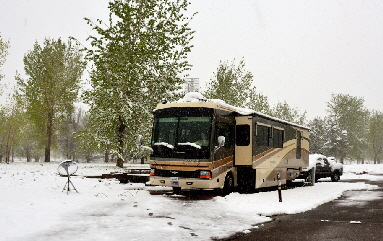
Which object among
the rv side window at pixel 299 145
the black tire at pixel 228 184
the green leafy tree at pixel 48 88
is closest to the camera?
the black tire at pixel 228 184

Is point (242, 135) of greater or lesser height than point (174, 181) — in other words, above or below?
above

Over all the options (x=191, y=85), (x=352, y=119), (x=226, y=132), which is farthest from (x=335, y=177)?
(x=352, y=119)

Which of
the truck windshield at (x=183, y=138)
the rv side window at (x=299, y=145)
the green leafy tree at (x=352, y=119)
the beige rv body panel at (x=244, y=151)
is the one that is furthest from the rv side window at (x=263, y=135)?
the green leafy tree at (x=352, y=119)

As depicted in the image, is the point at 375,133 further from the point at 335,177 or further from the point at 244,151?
the point at 244,151

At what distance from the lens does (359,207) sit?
12102 mm

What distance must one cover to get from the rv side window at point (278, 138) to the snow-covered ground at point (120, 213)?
3853 millimetres

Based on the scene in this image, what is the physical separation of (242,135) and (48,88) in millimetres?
29384

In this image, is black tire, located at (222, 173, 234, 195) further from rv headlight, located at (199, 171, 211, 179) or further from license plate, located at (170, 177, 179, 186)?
license plate, located at (170, 177, 179, 186)

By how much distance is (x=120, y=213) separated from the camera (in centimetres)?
975

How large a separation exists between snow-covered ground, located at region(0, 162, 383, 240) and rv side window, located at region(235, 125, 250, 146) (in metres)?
2.62

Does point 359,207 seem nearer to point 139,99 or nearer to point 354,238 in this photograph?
point 354,238

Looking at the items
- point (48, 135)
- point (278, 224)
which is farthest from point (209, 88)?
point (278, 224)

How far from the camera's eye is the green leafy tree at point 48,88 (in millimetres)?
38531

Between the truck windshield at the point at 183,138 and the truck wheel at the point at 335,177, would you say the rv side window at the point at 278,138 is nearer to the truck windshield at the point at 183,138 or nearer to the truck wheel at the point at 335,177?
the truck windshield at the point at 183,138
